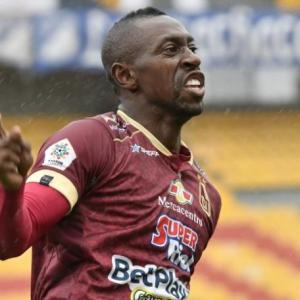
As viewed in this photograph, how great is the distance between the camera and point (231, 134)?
1503cm

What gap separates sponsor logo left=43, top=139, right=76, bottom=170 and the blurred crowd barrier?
9.65 meters

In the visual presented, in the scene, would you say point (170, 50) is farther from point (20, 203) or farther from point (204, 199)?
point (20, 203)

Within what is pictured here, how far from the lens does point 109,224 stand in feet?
11.7

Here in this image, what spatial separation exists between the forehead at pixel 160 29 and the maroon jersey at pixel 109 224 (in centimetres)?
37

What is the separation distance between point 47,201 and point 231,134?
464 inches

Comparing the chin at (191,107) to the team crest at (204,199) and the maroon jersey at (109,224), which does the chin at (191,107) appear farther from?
the team crest at (204,199)

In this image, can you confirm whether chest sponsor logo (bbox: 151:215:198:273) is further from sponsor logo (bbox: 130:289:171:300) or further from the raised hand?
the raised hand

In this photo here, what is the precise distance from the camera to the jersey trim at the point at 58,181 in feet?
11.2

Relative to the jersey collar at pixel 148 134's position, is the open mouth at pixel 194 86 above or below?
above

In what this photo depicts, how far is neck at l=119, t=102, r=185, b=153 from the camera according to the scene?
12.7 feet

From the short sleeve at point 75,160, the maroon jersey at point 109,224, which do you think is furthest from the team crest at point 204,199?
the short sleeve at point 75,160

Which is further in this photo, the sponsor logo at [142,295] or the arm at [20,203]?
the sponsor logo at [142,295]

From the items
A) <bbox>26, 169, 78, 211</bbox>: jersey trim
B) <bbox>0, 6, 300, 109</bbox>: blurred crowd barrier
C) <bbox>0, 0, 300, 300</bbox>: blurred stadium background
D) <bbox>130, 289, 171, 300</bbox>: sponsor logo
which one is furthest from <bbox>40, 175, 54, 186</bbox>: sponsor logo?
<bbox>0, 6, 300, 109</bbox>: blurred crowd barrier

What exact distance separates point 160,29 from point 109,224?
2.66 ft
